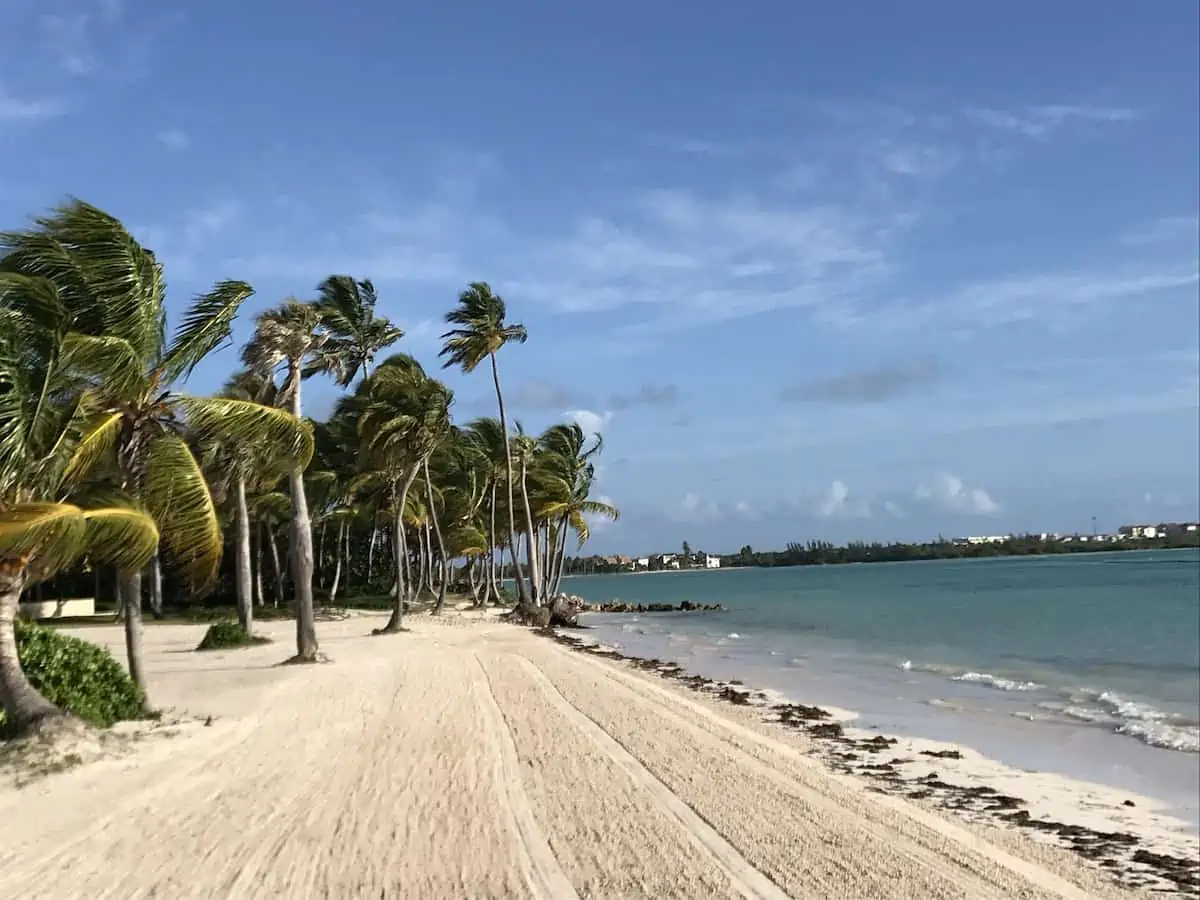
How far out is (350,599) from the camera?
44.0 meters

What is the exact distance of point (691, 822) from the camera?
740 centimetres

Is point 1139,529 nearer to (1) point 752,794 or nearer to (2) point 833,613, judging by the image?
(2) point 833,613

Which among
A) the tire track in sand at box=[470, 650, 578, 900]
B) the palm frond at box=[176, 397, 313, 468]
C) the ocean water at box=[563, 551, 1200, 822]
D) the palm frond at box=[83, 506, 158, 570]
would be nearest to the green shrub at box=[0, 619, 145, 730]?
the palm frond at box=[83, 506, 158, 570]

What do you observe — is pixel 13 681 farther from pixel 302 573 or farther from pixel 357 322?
pixel 357 322

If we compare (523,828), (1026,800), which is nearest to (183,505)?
(523,828)

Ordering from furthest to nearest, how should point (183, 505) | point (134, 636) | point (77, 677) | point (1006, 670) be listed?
1. point (1006, 670)
2. point (134, 636)
3. point (183, 505)
4. point (77, 677)

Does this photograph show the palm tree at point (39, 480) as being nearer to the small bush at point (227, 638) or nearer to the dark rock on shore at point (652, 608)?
the small bush at point (227, 638)

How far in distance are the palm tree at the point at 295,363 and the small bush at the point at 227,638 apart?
12.2 ft

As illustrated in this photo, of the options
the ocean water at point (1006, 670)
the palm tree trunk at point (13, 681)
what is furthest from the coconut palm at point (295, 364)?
the ocean water at point (1006, 670)

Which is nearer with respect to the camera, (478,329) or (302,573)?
(302,573)

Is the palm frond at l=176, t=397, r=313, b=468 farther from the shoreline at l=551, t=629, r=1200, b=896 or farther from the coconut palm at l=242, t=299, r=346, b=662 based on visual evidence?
the shoreline at l=551, t=629, r=1200, b=896

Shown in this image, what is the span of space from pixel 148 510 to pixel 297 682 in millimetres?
5475

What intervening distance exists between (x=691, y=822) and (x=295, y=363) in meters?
12.5

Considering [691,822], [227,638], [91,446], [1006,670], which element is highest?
[91,446]
